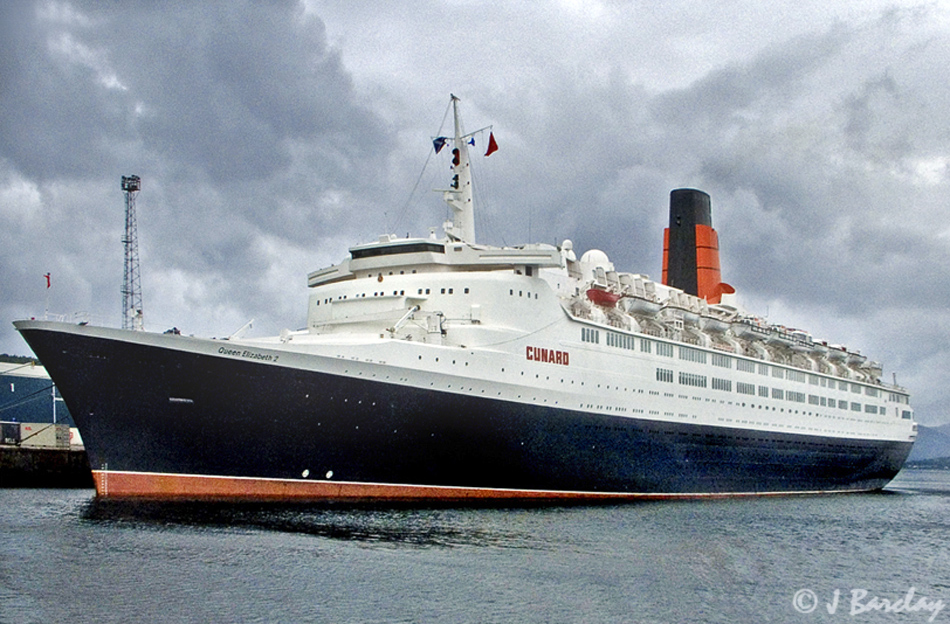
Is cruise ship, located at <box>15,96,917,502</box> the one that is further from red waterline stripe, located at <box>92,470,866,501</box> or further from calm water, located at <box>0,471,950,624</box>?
calm water, located at <box>0,471,950,624</box>

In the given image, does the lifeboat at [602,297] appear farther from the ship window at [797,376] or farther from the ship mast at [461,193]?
the ship window at [797,376]

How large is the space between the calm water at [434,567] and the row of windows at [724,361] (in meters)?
7.77

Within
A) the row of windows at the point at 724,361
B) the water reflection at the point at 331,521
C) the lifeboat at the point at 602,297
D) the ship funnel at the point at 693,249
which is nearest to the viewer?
the water reflection at the point at 331,521

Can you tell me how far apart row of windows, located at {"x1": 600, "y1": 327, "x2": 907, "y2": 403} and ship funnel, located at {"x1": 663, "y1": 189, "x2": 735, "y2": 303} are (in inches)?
210

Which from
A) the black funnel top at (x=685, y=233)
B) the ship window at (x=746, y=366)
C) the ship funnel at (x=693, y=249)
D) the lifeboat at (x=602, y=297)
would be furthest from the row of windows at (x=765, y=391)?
the black funnel top at (x=685, y=233)

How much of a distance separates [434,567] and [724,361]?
2460cm

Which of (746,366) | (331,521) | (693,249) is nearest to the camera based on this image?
(331,521)

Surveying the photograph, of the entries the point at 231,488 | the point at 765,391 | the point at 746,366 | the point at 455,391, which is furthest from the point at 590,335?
the point at 765,391

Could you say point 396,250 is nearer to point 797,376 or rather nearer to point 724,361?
point 724,361

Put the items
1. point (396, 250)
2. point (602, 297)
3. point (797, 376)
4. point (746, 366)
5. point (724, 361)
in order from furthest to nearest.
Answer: point (797, 376) < point (746, 366) < point (724, 361) < point (602, 297) < point (396, 250)

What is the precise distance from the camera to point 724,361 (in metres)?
39.7

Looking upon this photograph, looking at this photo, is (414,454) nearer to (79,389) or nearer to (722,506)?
(79,389)
